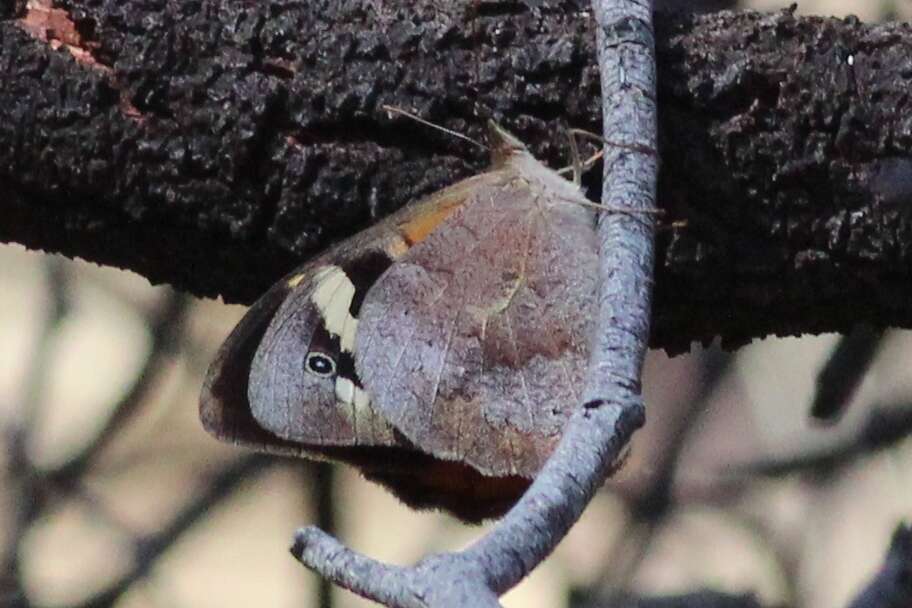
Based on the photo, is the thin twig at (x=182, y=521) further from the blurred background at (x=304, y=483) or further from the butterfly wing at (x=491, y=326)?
the butterfly wing at (x=491, y=326)

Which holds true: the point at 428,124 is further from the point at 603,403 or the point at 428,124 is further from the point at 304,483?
the point at 304,483

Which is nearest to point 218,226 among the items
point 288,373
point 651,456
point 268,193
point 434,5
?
point 268,193

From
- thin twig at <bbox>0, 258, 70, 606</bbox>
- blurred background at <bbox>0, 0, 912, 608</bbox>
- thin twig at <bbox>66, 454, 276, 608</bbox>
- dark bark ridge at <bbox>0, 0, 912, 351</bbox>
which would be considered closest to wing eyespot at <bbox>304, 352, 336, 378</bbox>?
dark bark ridge at <bbox>0, 0, 912, 351</bbox>

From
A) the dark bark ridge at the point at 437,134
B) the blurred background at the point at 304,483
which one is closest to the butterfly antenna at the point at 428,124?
the dark bark ridge at the point at 437,134

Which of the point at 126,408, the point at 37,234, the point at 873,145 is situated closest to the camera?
the point at 873,145

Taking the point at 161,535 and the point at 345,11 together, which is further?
the point at 161,535

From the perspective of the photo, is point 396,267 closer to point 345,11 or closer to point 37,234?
point 345,11

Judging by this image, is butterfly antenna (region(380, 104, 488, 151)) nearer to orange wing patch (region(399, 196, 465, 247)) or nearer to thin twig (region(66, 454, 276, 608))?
orange wing patch (region(399, 196, 465, 247))

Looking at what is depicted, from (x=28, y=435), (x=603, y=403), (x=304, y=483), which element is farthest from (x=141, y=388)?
(x=603, y=403)
